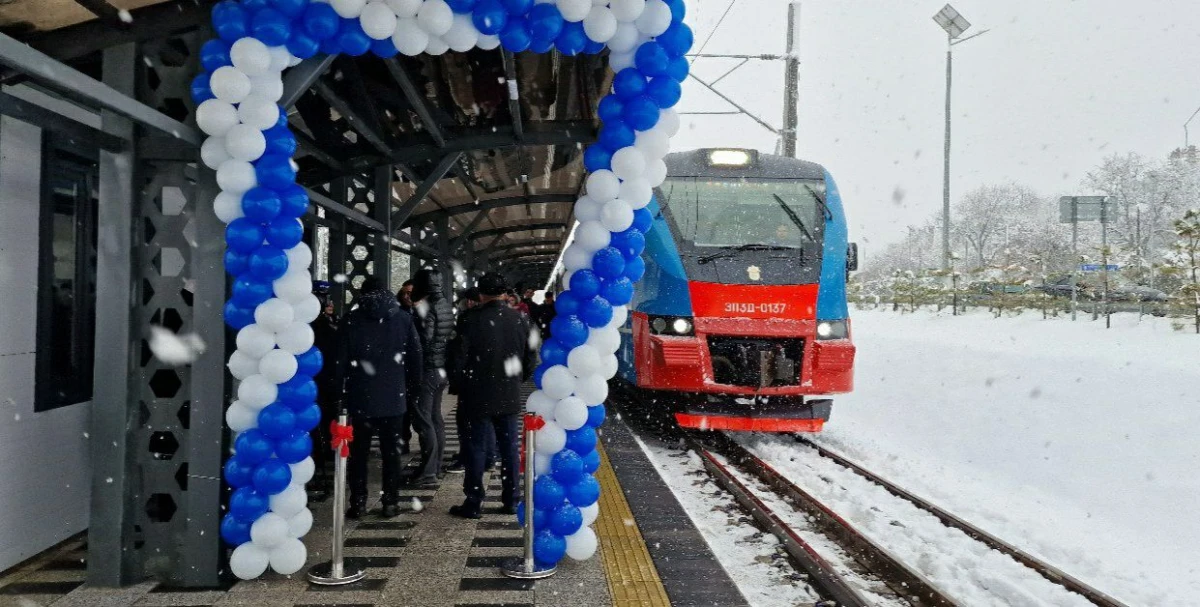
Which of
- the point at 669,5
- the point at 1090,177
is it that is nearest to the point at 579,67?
the point at 669,5

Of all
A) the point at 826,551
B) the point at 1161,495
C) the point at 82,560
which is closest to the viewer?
the point at 82,560

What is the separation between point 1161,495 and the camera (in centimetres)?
739

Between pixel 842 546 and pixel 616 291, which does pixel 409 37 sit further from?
pixel 842 546

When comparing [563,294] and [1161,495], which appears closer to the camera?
[563,294]

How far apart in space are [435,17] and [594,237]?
147 cm

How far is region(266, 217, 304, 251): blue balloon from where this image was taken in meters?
4.39

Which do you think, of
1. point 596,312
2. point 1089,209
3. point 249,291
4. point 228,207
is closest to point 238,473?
point 249,291

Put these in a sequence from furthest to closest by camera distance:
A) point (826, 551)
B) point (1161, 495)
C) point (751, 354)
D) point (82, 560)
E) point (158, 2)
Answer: point (751, 354), point (1161, 495), point (826, 551), point (82, 560), point (158, 2)

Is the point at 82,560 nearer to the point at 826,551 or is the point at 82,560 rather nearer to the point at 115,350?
the point at 115,350

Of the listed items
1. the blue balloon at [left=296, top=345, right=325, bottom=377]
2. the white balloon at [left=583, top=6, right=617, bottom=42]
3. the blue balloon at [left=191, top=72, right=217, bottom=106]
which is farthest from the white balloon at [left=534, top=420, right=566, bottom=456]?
the blue balloon at [left=191, top=72, right=217, bottom=106]

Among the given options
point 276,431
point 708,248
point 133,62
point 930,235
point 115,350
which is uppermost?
point 930,235

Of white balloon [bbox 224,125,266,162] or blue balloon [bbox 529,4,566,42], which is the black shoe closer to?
white balloon [bbox 224,125,266,162]

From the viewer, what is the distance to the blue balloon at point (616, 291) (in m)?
4.81

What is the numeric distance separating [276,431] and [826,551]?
11.2 feet
